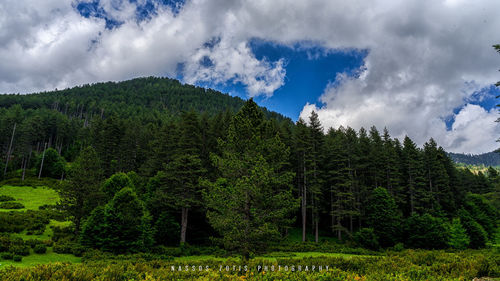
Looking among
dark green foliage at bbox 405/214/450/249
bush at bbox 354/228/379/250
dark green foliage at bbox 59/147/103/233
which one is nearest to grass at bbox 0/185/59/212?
dark green foliage at bbox 59/147/103/233

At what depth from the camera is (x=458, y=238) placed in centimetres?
3553

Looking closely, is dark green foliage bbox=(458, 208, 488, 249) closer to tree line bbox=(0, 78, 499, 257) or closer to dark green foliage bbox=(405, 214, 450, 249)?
tree line bbox=(0, 78, 499, 257)

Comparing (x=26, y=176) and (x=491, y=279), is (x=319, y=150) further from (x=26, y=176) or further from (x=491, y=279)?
(x=26, y=176)

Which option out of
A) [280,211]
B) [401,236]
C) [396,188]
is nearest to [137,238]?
[280,211]

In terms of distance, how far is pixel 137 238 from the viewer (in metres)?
23.1

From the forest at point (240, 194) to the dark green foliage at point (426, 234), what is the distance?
15 centimetres

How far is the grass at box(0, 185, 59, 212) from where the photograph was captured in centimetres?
3724

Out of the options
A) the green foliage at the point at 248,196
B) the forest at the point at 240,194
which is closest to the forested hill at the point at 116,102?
the forest at the point at 240,194

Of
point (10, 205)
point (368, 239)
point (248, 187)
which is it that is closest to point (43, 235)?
point (10, 205)

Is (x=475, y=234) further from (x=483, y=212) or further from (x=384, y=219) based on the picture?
(x=384, y=219)

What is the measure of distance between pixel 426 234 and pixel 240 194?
1294 inches

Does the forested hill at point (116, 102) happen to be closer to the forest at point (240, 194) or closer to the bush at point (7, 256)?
the forest at point (240, 194)

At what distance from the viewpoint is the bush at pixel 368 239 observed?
1299 inches

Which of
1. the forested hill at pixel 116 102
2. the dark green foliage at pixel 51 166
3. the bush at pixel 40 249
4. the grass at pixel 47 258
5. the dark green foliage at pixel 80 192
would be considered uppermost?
the forested hill at pixel 116 102
